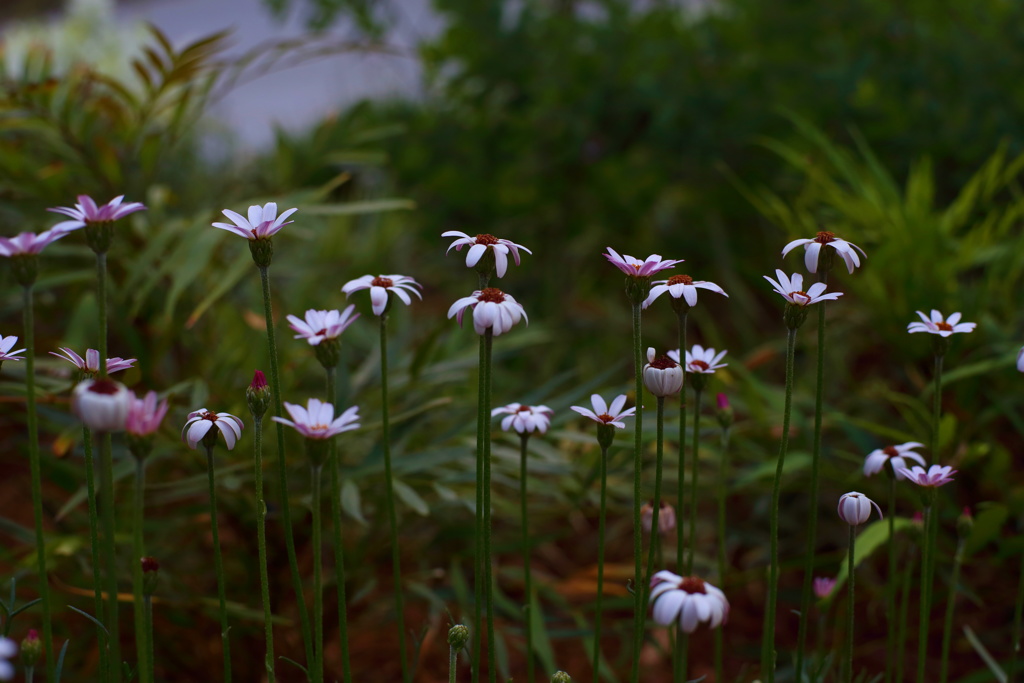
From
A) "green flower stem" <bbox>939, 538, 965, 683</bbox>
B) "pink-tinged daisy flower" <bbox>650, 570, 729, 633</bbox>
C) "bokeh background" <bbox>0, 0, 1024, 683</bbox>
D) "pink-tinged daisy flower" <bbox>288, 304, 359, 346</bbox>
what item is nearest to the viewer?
"pink-tinged daisy flower" <bbox>650, 570, 729, 633</bbox>

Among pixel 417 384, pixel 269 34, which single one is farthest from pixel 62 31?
pixel 269 34

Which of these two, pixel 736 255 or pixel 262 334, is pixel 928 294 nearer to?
pixel 736 255

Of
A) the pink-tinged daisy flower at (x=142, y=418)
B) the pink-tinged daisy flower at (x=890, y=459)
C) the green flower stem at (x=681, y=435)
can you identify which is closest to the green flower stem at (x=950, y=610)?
the pink-tinged daisy flower at (x=890, y=459)

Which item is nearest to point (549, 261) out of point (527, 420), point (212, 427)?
point (527, 420)

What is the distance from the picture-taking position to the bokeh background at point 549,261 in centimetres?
103

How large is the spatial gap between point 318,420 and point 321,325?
0.25ft

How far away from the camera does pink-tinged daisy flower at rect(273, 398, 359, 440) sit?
47 cm

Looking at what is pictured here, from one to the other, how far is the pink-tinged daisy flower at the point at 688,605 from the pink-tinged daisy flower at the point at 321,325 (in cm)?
23

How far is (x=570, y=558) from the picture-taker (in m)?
1.45

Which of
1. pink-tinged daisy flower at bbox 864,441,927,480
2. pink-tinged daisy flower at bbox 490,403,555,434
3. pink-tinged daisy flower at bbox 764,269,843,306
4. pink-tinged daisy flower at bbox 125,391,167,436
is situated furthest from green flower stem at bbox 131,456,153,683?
pink-tinged daisy flower at bbox 864,441,927,480

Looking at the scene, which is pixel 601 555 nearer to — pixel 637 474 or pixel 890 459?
pixel 637 474

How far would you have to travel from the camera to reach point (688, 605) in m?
0.43

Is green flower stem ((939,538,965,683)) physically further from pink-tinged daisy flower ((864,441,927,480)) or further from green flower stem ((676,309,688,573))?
green flower stem ((676,309,688,573))

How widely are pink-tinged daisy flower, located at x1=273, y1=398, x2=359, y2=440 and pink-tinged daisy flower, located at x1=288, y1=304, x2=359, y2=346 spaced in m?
0.04
